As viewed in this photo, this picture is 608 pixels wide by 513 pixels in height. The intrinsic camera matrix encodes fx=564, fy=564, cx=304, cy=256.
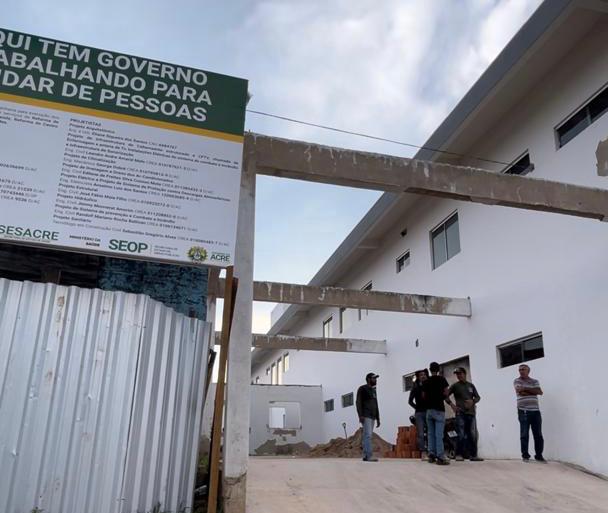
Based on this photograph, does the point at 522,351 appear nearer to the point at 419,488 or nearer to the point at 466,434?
the point at 466,434

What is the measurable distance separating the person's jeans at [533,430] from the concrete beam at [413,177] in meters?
3.54

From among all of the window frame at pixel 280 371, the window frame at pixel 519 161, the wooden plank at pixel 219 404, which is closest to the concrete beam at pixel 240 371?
the wooden plank at pixel 219 404

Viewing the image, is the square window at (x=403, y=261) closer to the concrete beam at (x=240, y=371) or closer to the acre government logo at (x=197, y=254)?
the concrete beam at (x=240, y=371)

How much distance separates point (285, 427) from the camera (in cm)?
2548

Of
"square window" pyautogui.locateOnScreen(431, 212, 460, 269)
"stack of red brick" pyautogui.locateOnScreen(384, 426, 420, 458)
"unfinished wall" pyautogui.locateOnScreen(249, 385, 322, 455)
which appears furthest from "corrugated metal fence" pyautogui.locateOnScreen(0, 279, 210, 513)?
"unfinished wall" pyautogui.locateOnScreen(249, 385, 322, 455)

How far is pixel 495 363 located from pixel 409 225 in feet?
19.4

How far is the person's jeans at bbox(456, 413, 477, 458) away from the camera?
10.4 meters

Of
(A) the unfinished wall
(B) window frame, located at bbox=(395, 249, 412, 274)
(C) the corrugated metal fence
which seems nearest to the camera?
(C) the corrugated metal fence

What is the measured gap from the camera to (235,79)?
20.4 ft

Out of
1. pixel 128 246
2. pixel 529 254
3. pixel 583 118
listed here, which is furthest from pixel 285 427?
pixel 128 246

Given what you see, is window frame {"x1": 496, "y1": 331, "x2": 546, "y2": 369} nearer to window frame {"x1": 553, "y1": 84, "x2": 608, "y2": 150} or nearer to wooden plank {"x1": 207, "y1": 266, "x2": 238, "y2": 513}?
window frame {"x1": 553, "y1": 84, "x2": 608, "y2": 150}

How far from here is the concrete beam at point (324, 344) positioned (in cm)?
1820

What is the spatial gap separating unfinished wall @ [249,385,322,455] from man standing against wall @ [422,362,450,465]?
14843 millimetres

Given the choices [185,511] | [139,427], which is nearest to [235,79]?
[139,427]
